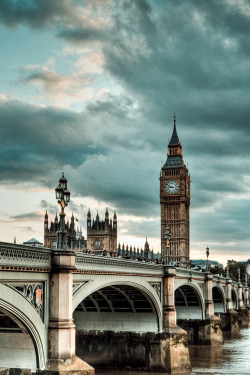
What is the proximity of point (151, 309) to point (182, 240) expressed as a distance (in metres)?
120

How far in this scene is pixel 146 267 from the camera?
112 feet

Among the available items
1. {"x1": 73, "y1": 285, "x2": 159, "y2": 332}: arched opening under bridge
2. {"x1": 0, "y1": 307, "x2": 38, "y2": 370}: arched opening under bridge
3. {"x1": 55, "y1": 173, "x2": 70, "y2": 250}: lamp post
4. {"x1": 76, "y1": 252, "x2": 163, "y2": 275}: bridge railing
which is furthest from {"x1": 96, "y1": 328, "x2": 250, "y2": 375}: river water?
{"x1": 55, "y1": 173, "x2": 70, "y2": 250}: lamp post

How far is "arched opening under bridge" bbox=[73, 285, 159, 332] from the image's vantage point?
36406 millimetres

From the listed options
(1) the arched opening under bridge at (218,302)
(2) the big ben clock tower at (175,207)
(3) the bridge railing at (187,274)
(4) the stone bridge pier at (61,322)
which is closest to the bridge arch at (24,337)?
(4) the stone bridge pier at (61,322)

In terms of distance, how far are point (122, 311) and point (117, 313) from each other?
1.16ft

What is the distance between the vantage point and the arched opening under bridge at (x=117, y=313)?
119 ft

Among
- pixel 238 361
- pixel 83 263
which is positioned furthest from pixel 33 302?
pixel 238 361

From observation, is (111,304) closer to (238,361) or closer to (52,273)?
(238,361)

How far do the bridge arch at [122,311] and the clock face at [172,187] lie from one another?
121 m

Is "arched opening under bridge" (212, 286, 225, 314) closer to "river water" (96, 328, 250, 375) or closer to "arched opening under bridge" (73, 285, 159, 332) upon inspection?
"river water" (96, 328, 250, 375)

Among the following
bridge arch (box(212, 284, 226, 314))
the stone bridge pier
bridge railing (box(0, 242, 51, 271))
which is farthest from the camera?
bridge arch (box(212, 284, 226, 314))

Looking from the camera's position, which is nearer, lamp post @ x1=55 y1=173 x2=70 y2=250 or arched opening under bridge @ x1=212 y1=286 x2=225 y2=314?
lamp post @ x1=55 y1=173 x2=70 y2=250

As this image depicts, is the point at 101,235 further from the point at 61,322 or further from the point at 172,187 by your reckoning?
the point at 61,322

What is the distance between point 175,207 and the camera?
15788cm
